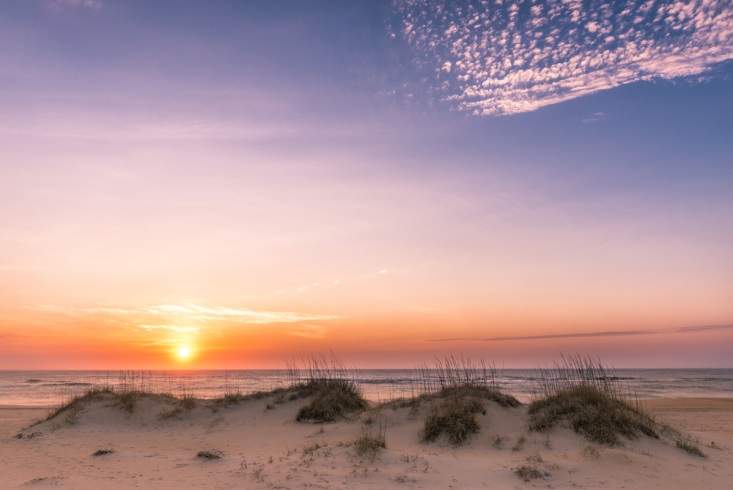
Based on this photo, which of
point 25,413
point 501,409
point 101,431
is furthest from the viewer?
point 25,413

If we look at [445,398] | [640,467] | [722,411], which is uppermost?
[445,398]

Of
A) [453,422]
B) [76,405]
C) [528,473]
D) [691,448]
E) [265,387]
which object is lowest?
[265,387]

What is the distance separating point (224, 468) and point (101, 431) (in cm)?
825

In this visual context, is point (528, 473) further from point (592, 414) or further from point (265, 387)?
point (265, 387)

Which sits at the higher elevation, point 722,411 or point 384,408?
point 384,408

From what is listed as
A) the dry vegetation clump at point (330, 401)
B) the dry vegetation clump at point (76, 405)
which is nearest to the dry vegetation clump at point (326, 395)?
the dry vegetation clump at point (330, 401)

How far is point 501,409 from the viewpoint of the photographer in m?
14.5

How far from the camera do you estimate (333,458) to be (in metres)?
11.1

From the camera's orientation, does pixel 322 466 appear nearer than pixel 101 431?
Yes

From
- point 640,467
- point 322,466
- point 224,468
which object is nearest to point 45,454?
point 224,468

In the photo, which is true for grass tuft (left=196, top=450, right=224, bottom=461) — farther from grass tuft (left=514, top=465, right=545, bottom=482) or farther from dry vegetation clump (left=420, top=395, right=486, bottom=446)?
grass tuft (left=514, top=465, right=545, bottom=482)

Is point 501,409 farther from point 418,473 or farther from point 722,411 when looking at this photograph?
point 722,411

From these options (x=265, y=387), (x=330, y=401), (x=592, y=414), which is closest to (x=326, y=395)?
(x=330, y=401)

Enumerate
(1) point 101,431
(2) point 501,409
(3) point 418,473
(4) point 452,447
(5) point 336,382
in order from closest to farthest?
1. (3) point 418,473
2. (4) point 452,447
3. (2) point 501,409
4. (1) point 101,431
5. (5) point 336,382
